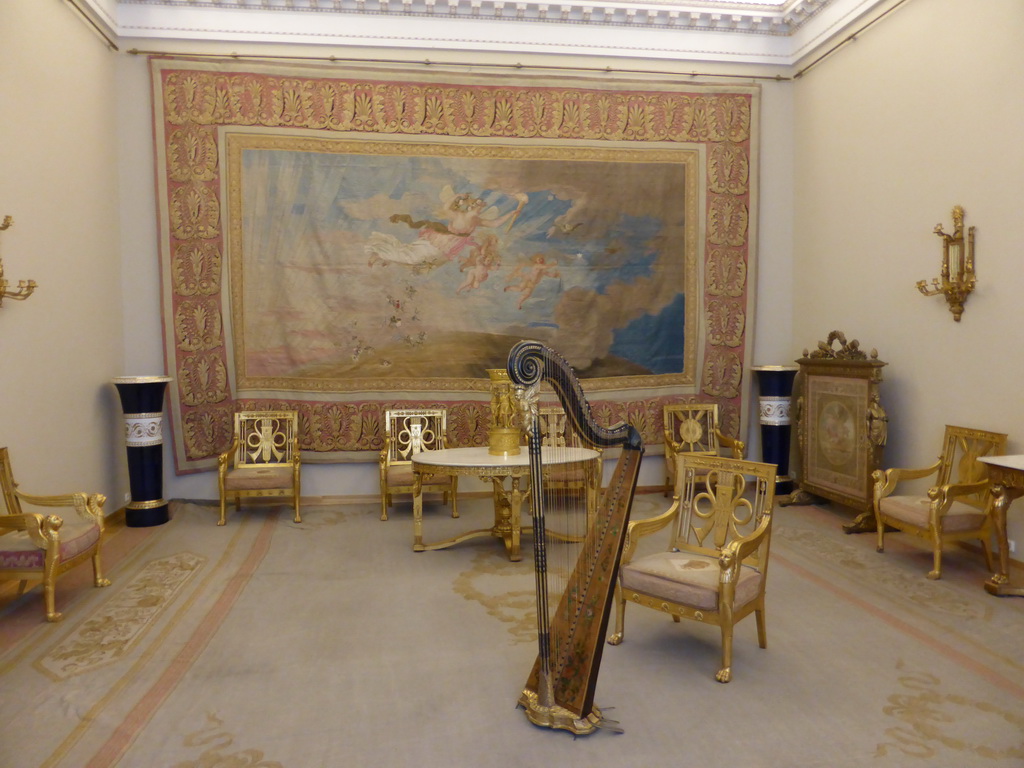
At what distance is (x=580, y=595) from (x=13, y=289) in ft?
14.2

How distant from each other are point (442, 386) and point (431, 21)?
3416 millimetres

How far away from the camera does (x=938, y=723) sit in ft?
9.62

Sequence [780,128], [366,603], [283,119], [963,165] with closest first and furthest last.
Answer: [366,603], [963,165], [283,119], [780,128]

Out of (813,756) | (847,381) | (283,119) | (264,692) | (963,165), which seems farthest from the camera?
(283,119)

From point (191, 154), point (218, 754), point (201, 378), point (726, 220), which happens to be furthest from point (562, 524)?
point (191, 154)

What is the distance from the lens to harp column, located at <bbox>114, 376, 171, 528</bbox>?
6242mm

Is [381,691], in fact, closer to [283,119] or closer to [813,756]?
[813,756]

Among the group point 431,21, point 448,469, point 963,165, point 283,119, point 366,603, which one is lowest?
point 366,603

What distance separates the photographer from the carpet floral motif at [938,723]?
2730 mm

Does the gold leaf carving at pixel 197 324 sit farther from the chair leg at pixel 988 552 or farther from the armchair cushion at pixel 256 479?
the chair leg at pixel 988 552

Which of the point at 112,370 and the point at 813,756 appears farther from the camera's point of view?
the point at 112,370

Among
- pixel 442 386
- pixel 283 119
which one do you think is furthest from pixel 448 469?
pixel 283 119

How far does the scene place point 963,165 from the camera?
537cm

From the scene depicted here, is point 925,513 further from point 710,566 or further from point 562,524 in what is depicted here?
point 562,524
